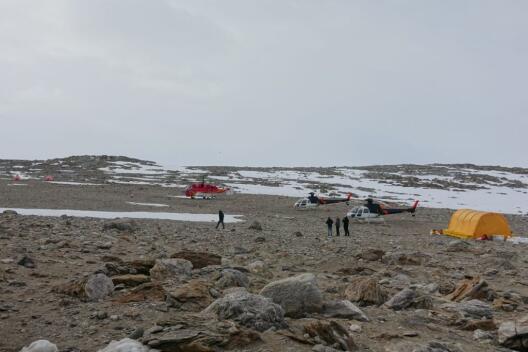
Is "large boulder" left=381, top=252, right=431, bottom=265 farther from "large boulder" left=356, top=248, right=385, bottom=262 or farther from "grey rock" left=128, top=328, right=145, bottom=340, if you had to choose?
"grey rock" left=128, top=328, right=145, bottom=340

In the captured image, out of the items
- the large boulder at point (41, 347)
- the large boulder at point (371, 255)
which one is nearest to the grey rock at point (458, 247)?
the large boulder at point (371, 255)

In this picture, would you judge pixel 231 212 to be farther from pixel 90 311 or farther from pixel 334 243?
pixel 90 311

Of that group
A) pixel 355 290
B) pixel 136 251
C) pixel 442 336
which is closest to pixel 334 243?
pixel 136 251

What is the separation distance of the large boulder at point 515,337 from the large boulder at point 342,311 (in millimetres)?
2017

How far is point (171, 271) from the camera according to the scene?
421 inches

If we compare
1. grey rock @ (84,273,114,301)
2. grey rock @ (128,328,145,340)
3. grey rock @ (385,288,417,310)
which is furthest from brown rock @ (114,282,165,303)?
grey rock @ (385,288,417,310)

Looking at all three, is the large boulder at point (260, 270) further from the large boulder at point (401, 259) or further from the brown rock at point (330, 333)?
the brown rock at point (330, 333)

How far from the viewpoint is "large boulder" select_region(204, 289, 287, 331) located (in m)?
6.67

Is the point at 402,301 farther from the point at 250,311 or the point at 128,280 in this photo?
the point at 128,280

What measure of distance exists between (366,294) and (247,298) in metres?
3.46

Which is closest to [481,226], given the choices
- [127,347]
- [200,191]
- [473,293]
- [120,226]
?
[473,293]

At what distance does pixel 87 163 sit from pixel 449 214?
274 feet

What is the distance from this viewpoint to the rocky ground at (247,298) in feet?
21.5

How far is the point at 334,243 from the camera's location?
72.2ft
